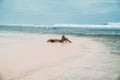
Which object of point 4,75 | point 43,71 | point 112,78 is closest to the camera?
point 4,75

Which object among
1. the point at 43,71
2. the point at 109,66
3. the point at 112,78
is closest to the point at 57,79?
the point at 43,71

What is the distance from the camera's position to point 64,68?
31.5ft

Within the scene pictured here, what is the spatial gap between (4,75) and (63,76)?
1859 mm

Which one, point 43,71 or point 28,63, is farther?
point 28,63

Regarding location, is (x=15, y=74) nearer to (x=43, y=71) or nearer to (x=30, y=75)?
(x=30, y=75)

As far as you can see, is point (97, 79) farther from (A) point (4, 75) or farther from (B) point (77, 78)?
(A) point (4, 75)

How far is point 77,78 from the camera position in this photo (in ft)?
26.5

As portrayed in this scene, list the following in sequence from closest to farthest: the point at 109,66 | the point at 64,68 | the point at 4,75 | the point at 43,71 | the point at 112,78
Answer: the point at 4,75 < the point at 112,78 < the point at 43,71 < the point at 64,68 < the point at 109,66

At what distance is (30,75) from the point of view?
814 cm

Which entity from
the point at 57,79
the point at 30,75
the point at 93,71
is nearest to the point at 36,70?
the point at 30,75

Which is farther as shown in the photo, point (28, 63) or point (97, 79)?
point (28, 63)

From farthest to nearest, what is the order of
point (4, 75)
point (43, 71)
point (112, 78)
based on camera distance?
point (43, 71)
point (112, 78)
point (4, 75)

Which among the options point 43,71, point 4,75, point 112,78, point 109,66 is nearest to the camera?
point 4,75

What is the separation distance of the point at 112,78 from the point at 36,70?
102 inches
